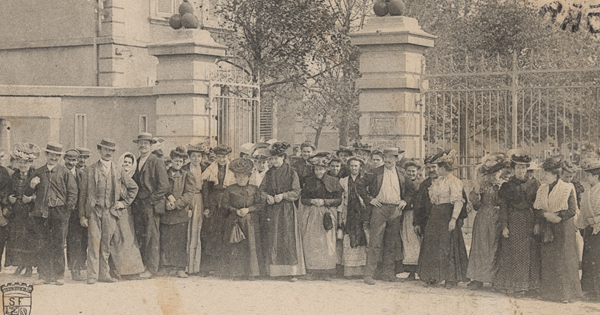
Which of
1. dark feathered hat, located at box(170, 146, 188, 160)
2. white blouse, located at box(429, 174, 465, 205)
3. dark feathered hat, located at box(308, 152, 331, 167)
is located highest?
dark feathered hat, located at box(170, 146, 188, 160)

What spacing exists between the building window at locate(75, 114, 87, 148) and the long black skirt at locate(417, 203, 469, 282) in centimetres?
618

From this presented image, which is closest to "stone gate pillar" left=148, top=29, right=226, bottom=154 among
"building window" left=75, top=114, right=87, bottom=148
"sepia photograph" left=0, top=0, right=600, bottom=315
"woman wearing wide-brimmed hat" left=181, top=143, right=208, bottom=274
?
"sepia photograph" left=0, top=0, right=600, bottom=315

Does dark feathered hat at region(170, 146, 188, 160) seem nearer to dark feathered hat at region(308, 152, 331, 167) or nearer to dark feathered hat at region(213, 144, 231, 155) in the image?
dark feathered hat at region(213, 144, 231, 155)

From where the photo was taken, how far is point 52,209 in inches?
380

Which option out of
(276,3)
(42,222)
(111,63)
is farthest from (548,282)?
(111,63)

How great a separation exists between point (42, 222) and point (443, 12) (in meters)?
12.8

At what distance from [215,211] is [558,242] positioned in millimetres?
3891

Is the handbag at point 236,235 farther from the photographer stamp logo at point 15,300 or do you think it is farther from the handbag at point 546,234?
the handbag at point 546,234

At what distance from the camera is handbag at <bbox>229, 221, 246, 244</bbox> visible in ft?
32.1

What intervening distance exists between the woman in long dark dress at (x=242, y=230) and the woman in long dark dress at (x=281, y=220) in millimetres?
121

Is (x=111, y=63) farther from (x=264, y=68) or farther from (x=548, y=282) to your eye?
(x=548, y=282)

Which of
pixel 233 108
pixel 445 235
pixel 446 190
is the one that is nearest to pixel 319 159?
pixel 446 190

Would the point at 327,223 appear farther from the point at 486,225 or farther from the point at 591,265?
the point at 591,265

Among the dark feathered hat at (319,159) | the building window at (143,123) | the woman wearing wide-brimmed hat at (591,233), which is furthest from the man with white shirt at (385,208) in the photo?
the building window at (143,123)
